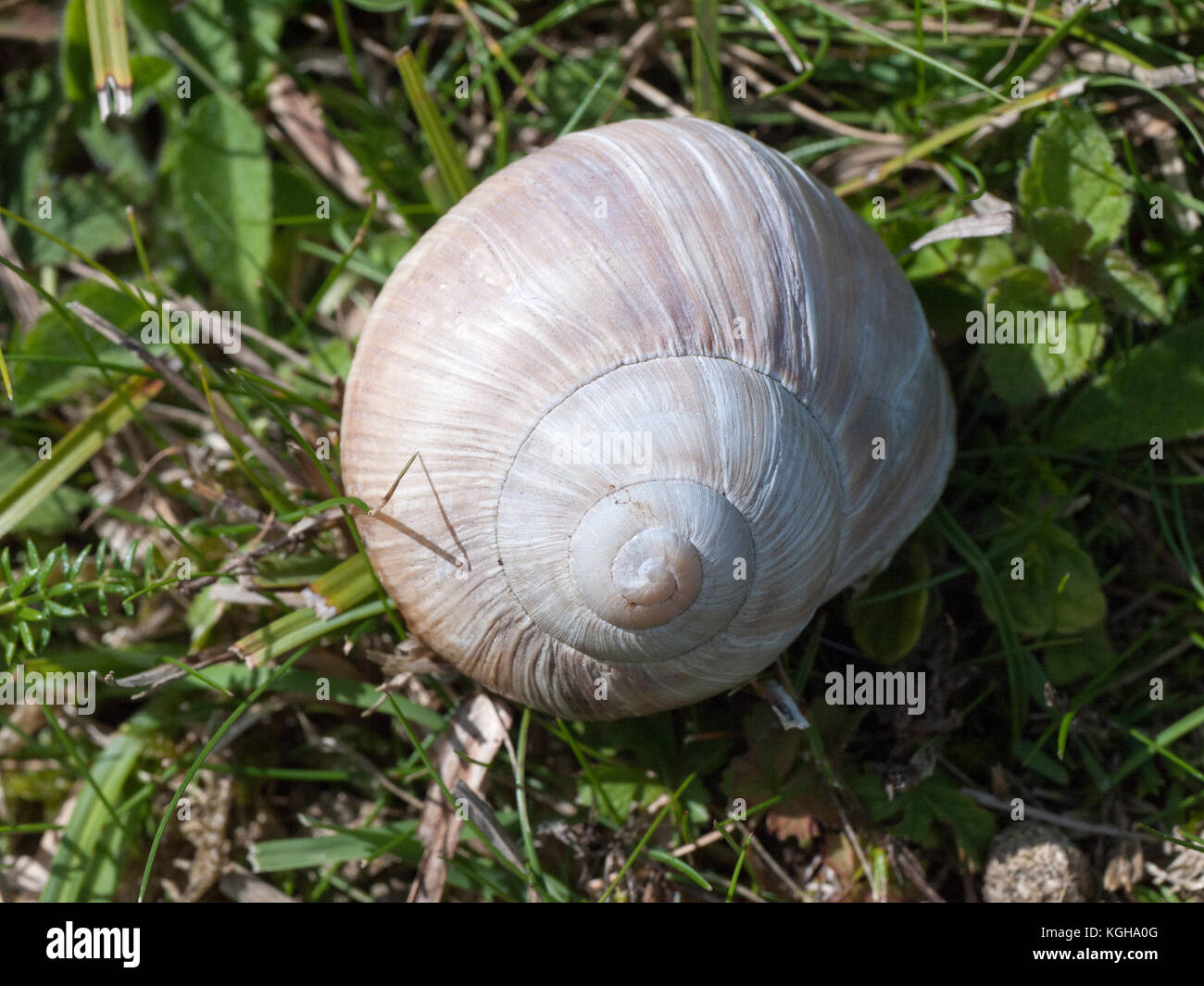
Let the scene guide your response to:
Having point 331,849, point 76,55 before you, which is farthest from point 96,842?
point 76,55

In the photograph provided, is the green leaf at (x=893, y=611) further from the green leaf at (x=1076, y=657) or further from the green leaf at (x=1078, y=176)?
the green leaf at (x=1078, y=176)

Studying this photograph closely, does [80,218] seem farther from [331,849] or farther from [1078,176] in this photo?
[1078,176]

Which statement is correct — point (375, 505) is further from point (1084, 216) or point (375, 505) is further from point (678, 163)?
point (1084, 216)

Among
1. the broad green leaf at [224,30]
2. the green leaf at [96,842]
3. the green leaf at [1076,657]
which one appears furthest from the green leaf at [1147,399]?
the green leaf at [96,842]
